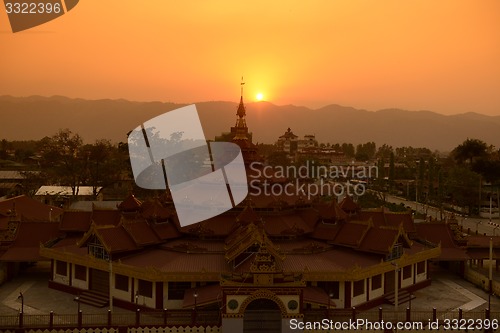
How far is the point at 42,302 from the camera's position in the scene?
22.0 meters

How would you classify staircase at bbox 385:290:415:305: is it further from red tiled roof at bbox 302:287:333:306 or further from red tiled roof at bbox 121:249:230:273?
red tiled roof at bbox 121:249:230:273

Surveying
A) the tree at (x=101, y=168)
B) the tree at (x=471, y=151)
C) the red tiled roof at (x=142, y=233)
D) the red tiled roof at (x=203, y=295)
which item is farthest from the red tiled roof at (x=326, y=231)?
the tree at (x=471, y=151)

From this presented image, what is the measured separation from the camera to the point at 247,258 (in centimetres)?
2047

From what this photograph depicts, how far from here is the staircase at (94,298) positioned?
21547 mm

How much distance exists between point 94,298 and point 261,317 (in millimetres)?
8441

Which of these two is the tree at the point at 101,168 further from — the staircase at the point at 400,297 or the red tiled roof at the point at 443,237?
the staircase at the point at 400,297

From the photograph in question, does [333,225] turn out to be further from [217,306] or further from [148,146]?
[148,146]

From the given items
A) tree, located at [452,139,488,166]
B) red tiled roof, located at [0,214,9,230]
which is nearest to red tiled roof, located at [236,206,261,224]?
red tiled roof, located at [0,214,9,230]

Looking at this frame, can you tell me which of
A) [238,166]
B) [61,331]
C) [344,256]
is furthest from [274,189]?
[61,331]

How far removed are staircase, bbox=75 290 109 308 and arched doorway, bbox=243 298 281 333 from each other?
23.7 feet

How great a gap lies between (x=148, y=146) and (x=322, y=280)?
138ft

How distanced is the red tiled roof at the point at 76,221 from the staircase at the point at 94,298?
184 inches

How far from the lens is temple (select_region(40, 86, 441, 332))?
17641mm

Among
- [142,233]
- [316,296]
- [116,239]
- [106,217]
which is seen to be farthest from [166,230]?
[316,296]
